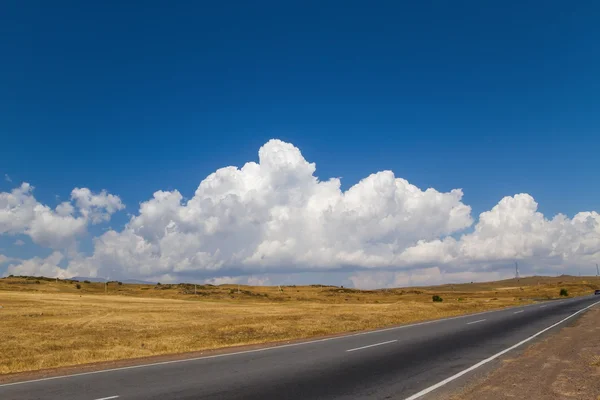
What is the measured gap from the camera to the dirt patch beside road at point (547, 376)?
32.3ft

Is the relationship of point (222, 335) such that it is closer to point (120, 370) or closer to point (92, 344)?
point (92, 344)

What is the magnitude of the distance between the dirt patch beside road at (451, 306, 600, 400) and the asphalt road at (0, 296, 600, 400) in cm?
103

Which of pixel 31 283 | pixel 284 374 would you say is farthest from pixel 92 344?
pixel 31 283

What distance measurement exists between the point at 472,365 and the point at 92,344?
1636 cm

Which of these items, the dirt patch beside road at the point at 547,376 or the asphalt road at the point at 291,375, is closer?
the dirt patch beside road at the point at 547,376

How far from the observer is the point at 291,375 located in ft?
40.8

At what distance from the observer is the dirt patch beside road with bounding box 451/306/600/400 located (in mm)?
9844

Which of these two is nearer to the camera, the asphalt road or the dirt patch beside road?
the dirt patch beside road

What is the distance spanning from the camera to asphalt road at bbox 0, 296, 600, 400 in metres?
10.4

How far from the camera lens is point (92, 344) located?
70.0 feet

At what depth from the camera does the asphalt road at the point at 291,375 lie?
10.4m

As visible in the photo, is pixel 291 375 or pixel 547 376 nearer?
pixel 547 376

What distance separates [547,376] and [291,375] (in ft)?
21.0

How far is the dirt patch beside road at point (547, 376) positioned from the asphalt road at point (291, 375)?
1.03 meters
